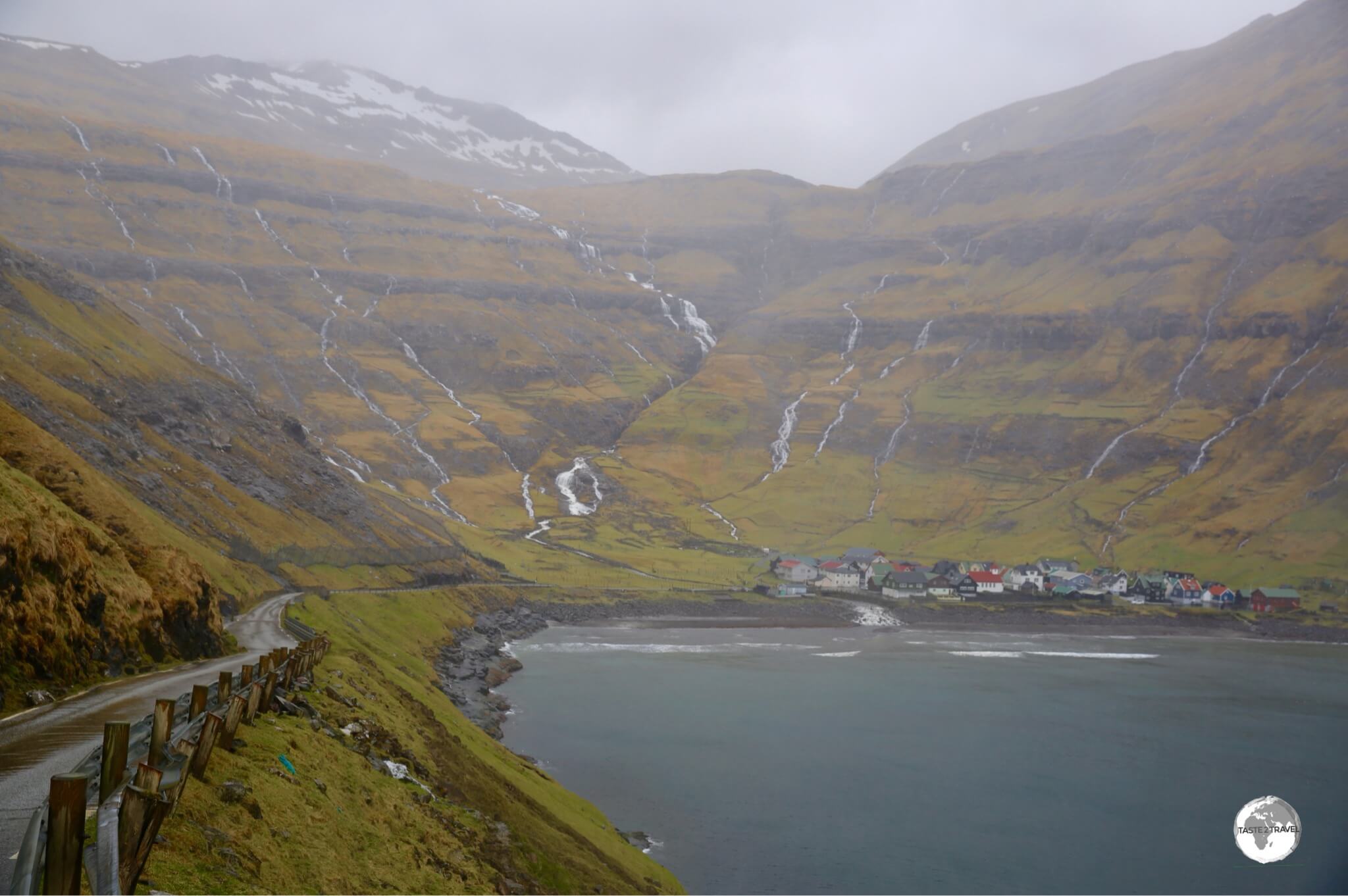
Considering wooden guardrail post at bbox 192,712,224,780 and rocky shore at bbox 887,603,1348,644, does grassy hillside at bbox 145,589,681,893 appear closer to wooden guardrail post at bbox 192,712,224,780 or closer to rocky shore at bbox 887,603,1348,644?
wooden guardrail post at bbox 192,712,224,780

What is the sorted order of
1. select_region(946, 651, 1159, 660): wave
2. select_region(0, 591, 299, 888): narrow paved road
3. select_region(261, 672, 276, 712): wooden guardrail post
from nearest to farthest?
select_region(0, 591, 299, 888): narrow paved road < select_region(261, 672, 276, 712): wooden guardrail post < select_region(946, 651, 1159, 660): wave

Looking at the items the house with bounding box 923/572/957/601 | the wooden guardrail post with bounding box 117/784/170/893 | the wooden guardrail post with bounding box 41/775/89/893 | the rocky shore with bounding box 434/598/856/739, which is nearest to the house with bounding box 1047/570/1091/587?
the house with bounding box 923/572/957/601

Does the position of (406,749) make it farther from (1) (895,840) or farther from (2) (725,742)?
(2) (725,742)

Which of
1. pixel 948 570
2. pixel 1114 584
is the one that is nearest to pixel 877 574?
A: pixel 948 570

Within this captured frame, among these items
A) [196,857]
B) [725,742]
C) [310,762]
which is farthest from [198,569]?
[725,742]

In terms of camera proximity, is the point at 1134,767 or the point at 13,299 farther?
the point at 13,299

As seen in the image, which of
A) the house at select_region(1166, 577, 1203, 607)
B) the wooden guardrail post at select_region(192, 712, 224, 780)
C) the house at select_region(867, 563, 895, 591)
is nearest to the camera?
the wooden guardrail post at select_region(192, 712, 224, 780)

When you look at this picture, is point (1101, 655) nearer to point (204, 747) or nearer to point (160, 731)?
point (204, 747)
